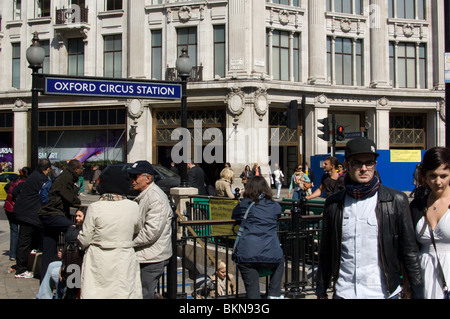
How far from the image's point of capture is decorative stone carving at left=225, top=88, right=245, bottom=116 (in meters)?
27.7

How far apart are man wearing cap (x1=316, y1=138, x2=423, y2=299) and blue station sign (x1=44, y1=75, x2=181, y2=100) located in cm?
739

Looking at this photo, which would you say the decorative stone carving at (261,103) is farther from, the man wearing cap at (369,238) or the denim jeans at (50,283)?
the man wearing cap at (369,238)

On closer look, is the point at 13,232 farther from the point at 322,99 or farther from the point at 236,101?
the point at 322,99

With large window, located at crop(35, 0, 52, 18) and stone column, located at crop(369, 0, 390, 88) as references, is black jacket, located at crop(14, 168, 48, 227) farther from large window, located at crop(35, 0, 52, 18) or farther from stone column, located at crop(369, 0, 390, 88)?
large window, located at crop(35, 0, 52, 18)

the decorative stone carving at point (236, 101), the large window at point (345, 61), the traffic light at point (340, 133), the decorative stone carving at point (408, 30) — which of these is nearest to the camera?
the traffic light at point (340, 133)

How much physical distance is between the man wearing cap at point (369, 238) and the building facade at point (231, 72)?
78.5ft

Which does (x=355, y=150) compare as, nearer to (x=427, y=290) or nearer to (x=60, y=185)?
(x=427, y=290)

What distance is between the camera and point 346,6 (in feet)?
102

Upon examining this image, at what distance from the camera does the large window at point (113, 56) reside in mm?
31078

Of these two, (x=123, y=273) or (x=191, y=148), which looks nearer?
(x=123, y=273)

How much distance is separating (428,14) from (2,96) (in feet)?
94.5

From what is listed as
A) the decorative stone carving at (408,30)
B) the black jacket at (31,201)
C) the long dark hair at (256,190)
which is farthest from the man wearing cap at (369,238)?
the decorative stone carving at (408,30)

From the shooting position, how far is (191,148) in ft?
97.6
